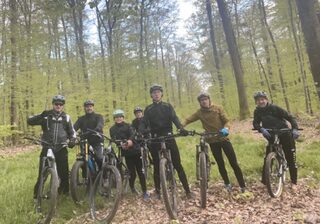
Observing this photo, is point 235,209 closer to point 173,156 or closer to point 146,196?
point 173,156

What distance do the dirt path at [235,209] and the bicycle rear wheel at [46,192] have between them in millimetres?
558

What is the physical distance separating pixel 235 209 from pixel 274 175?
4.60ft

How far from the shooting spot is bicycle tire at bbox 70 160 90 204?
21.7 feet

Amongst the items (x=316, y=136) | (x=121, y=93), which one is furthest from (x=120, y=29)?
(x=316, y=136)

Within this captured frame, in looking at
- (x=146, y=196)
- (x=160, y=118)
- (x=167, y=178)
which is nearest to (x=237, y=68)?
(x=160, y=118)

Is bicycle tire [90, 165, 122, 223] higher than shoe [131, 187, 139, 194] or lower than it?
higher

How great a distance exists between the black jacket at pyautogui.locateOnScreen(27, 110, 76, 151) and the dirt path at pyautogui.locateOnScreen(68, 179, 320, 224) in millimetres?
1575

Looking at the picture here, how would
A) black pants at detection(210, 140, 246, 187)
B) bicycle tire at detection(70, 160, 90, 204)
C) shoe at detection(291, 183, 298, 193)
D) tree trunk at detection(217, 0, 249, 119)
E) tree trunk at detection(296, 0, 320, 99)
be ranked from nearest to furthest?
bicycle tire at detection(70, 160, 90, 204) < black pants at detection(210, 140, 246, 187) < shoe at detection(291, 183, 298, 193) < tree trunk at detection(296, 0, 320, 99) < tree trunk at detection(217, 0, 249, 119)

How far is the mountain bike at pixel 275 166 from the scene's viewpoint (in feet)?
22.3

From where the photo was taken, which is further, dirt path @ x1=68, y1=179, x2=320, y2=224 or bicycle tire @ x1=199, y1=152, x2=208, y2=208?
bicycle tire @ x1=199, y1=152, x2=208, y2=208

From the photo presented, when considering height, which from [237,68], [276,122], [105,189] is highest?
[237,68]

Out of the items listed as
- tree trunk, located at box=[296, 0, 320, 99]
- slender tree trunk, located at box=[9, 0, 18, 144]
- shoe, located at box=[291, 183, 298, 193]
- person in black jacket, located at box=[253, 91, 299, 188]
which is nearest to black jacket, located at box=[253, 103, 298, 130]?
person in black jacket, located at box=[253, 91, 299, 188]

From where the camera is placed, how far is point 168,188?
20.1 feet

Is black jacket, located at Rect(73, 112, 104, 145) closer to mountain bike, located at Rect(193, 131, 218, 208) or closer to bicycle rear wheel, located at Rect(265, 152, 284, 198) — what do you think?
mountain bike, located at Rect(193, 131, 218, 208)
